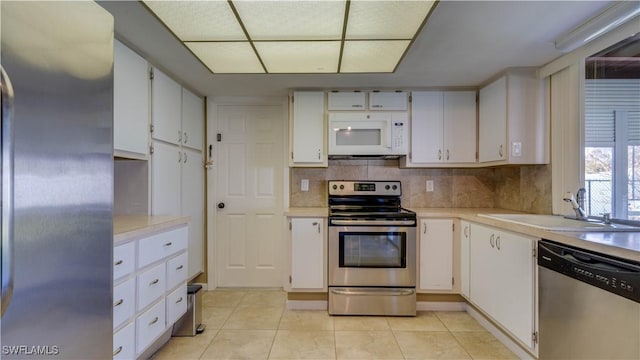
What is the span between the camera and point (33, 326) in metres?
0.71

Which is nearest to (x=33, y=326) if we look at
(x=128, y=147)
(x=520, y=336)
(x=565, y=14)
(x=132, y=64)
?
(x=128, y=147)

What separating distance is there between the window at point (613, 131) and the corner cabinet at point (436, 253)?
3.21ft

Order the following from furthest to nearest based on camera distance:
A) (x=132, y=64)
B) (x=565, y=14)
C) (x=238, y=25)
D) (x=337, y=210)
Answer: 1. (x=337, y=210)
2. (x=132, y=64)
3. (x=238, y=25)
4. (x=565, y=14)

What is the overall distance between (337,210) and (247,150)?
1.20 meters

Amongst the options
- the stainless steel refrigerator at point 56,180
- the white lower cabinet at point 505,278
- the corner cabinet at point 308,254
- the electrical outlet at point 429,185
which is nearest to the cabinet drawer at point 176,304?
the corner cabinet at point 308,254

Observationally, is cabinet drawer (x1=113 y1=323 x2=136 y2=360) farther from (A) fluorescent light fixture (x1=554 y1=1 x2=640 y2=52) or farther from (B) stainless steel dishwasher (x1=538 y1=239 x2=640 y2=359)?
(A) fluorescent light fixture (x1=554 y1=1 x2=640 y2=52)

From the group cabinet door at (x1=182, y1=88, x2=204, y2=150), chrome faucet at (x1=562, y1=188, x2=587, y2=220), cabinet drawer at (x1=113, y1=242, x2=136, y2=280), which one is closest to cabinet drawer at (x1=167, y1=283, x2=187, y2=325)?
cabinet drawer at (x1=113, y1=242, x2=136, y2=280)

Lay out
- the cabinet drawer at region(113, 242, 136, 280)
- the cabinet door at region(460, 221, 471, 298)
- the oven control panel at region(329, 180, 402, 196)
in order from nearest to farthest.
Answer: the cabinet drawer at region(113, 242, 136, 280), the cabinet door at region(460, 221, 471, 298), the oven control panel at region(329, 180, 402, 196)

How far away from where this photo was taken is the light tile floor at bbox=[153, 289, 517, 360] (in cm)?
199

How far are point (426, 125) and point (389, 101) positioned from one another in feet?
Answer: 1.42

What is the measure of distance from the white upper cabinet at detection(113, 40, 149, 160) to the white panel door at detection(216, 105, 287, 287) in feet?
3.69

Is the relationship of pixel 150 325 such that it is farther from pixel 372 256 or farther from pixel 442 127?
pixel 442 127

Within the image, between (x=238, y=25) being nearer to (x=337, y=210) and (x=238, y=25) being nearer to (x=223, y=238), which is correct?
(x=337, y=210)

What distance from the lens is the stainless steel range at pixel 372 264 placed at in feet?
8.38
